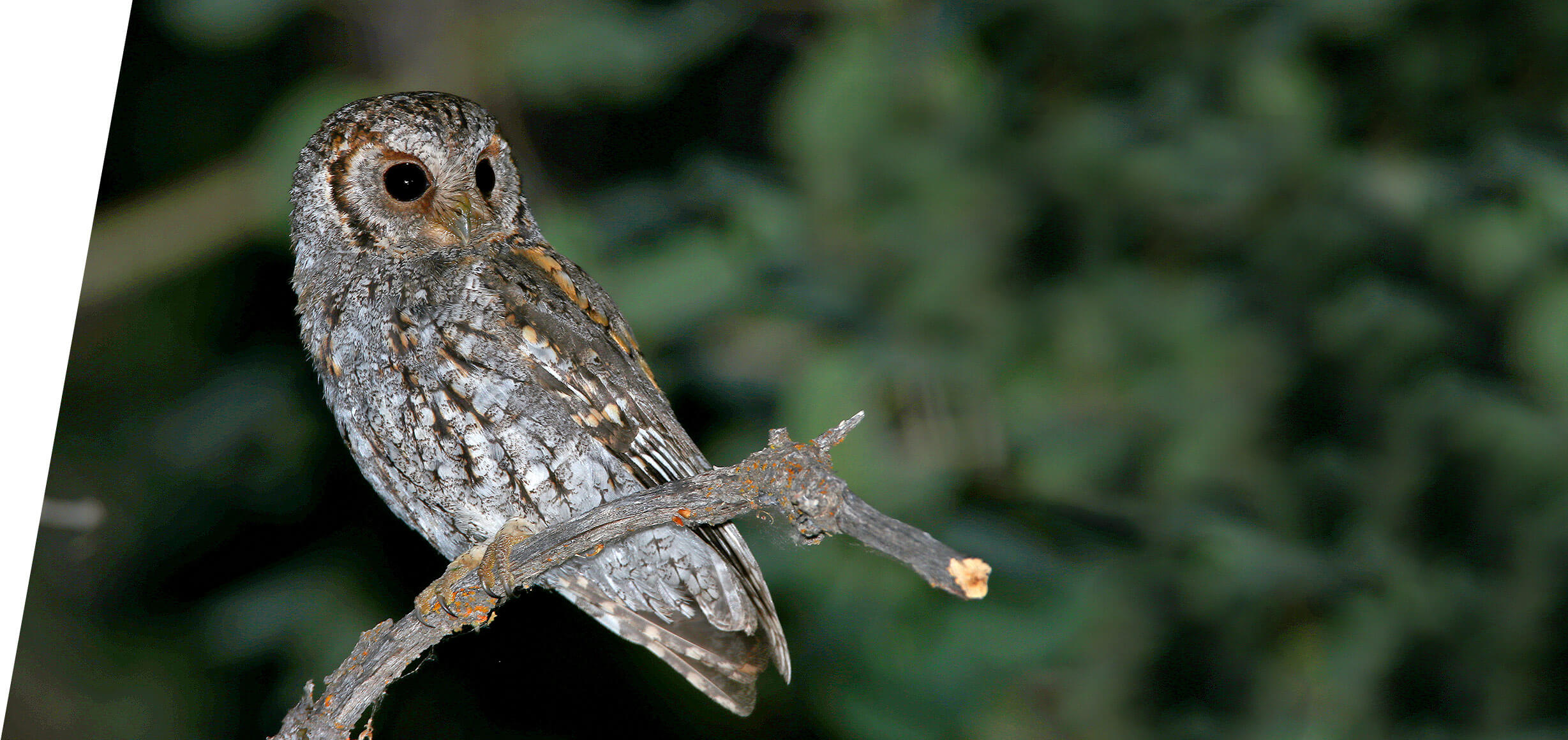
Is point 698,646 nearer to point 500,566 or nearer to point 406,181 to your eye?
point 500,566

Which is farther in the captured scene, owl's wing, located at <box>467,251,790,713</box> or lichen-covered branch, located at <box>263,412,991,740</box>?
owl's wing, located at <box>467,251,790,713</box>

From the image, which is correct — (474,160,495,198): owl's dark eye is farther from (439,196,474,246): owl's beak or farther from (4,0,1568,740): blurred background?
(4,0,1568,740): blurred background

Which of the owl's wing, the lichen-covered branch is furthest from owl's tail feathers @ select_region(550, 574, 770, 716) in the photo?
the lichen-covered branch

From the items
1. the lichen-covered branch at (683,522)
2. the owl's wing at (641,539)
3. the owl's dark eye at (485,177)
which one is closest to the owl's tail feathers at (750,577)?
the owl's wing at (641,539)

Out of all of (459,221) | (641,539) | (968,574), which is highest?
(459,221)

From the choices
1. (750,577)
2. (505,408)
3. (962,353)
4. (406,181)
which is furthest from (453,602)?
(962,353)

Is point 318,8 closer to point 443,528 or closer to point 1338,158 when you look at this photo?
point 443,528

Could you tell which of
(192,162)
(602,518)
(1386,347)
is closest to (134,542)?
(192,162)
